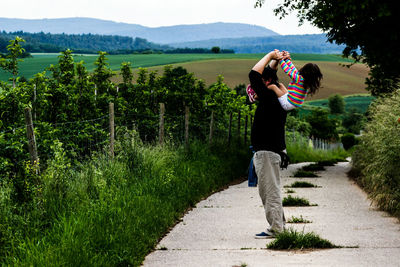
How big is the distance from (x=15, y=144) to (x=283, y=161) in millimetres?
5316

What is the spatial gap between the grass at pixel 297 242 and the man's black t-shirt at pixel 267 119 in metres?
1.05

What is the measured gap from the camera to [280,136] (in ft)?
22.7

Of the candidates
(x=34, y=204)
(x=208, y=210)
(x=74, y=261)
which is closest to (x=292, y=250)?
(x=74, y=261)

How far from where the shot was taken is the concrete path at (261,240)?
6.05 metres

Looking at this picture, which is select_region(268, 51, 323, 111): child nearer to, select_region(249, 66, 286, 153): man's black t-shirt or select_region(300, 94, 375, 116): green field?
select_region(249, 66, 286, 153): man's black t-shirt

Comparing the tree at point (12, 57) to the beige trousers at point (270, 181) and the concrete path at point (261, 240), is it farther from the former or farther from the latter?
the beige trousers at point (270, 181)

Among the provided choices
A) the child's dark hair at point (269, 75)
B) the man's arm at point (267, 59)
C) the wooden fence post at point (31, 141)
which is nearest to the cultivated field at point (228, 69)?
the wooden fence post at point (31, 141)

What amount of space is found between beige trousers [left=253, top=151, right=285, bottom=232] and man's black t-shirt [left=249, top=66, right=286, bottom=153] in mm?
100

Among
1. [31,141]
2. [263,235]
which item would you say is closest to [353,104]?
[263,235]

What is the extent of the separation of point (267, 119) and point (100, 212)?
2319 mm

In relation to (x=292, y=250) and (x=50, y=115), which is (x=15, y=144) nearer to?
(x=50, y=115)

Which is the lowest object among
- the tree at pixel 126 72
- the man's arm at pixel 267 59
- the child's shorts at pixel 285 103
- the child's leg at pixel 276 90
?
the tree at pixel 126 72

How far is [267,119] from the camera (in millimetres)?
6809

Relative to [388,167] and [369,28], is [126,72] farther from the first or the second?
[388,167]
